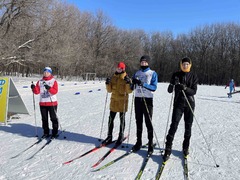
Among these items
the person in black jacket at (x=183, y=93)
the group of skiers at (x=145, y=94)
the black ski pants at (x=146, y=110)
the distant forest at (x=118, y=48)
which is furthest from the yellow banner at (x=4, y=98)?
the distant forest at (x=118, y=48)

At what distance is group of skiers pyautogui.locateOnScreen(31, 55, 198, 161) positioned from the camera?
4.26 meters

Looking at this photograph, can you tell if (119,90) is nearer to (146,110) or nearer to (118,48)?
(146,110)

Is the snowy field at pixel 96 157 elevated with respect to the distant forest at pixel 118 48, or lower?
lower

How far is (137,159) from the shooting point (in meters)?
4.38

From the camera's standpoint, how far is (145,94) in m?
4.62

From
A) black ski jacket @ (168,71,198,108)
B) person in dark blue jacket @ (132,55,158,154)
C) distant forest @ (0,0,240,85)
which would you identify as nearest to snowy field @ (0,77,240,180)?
person in dark blue jacket @ (132,55,158,154)

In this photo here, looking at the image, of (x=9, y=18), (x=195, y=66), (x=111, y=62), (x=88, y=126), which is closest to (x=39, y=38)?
(x=9, y=18)

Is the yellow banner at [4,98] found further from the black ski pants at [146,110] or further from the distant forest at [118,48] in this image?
the distant forest at [118,48]

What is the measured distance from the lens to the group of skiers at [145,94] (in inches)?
168

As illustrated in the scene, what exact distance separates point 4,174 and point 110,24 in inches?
1967

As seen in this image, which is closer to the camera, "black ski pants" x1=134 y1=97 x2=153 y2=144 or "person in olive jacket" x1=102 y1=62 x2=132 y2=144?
"black ski pants" x1=134 y1=97 x2=153 y2=144

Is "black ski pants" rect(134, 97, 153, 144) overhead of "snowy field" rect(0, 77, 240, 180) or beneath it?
overhead

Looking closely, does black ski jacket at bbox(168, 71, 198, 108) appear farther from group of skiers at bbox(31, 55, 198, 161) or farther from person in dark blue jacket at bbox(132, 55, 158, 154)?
person in dark blue jacket at bbox(132, 55, 158, 154)

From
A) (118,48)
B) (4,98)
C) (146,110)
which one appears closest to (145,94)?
(146,110)
